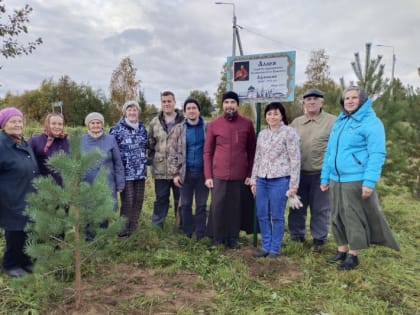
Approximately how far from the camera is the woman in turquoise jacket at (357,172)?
320cm

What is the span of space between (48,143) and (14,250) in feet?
3.54

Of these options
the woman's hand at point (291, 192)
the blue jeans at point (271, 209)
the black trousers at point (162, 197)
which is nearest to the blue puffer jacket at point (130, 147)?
the black trousers at point (162, 197)

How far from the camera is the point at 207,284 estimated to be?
3.24 metres

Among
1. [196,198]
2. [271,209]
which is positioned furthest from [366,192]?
[196,198]

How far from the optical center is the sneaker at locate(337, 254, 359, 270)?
357 cm

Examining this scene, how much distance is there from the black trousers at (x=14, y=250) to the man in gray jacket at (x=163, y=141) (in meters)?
1.66

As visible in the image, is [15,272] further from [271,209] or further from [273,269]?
[271,209]

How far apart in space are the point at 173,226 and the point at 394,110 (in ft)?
13.9

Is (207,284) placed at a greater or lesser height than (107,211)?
lesser

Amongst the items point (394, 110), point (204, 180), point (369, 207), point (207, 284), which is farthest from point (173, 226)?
point (394, 110)

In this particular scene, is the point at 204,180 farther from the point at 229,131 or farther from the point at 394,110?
the point at 394,110

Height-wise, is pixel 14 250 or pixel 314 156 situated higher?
pixel 314 156

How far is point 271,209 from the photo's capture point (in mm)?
3789

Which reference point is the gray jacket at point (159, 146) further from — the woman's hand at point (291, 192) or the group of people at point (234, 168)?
the woman's hand at point (291, 192)
